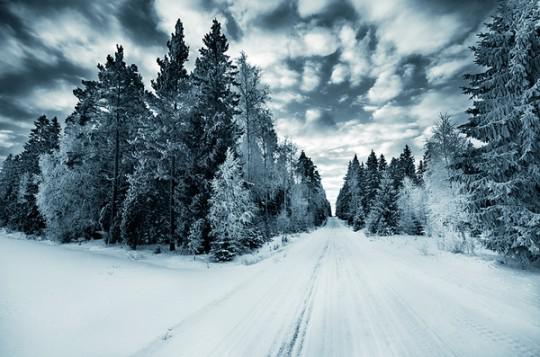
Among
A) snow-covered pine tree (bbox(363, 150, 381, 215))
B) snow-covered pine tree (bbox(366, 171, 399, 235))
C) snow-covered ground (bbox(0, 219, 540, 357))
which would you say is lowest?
snow-covered ground (bbox(0, 219, 540, 357))

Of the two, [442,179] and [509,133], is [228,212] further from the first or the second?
[442,179]

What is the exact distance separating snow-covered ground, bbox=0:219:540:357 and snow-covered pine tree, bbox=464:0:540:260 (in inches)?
62.3

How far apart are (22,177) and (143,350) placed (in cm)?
4777

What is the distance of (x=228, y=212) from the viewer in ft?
42.4

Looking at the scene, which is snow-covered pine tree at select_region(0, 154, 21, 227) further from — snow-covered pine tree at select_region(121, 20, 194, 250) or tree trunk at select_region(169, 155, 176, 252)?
tree trunk at select_region(169, 155, 176, 252)

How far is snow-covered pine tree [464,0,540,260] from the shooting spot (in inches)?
300

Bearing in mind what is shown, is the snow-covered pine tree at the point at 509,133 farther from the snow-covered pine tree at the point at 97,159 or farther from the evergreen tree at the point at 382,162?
the evergreen tree at the point at 382,162

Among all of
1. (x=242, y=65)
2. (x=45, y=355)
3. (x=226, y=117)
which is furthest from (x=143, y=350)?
(x=242, y=65)

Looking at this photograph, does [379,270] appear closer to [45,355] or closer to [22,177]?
[45,355]

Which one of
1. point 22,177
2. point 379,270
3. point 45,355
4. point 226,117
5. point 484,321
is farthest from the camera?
point 22,177

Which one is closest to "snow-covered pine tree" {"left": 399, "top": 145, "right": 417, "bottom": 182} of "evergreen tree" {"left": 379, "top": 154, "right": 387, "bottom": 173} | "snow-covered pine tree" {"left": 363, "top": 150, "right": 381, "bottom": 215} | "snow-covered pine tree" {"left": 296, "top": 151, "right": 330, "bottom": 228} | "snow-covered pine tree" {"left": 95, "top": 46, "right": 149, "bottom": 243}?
"evergreen tree" {"left": 379, "top": 154, "right": 387, "bottom": 173}

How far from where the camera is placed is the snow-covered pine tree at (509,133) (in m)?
7.61

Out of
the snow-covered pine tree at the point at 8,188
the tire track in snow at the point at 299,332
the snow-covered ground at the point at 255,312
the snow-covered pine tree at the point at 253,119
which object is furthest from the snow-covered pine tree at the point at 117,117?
the snow-covered pine tree at the point at 8,188

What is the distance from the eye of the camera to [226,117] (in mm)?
15633
